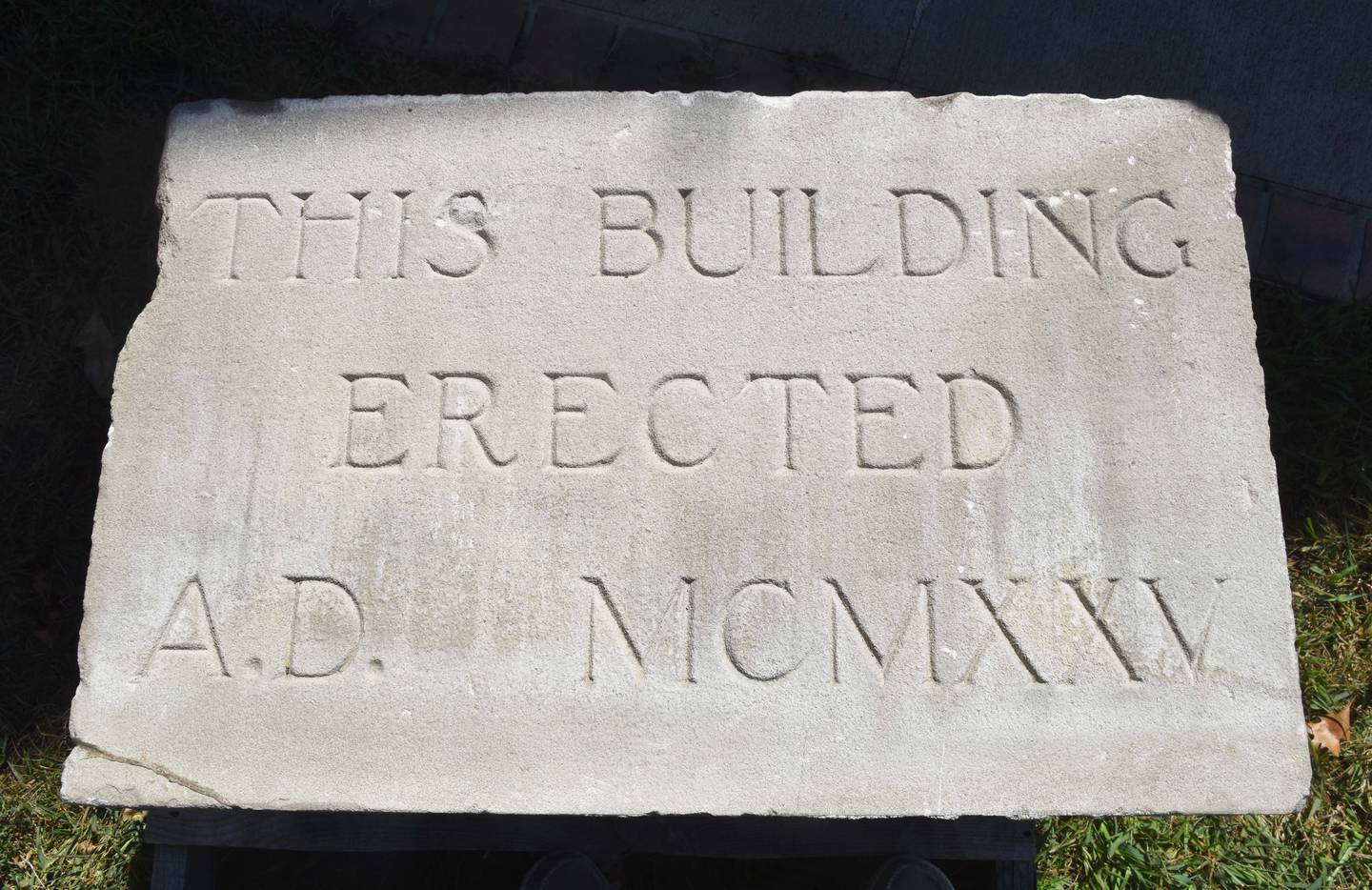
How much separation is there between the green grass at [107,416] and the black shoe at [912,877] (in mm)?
353

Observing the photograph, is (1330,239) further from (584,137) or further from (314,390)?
(314,390)

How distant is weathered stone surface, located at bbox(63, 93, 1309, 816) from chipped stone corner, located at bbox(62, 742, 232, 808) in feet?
0.03

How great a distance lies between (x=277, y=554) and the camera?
1.89 m

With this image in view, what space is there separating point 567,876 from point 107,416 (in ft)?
5.85

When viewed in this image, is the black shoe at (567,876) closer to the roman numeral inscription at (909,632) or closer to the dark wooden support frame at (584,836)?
the dark wooden support frame at (584,836)

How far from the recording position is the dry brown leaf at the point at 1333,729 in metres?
2.60

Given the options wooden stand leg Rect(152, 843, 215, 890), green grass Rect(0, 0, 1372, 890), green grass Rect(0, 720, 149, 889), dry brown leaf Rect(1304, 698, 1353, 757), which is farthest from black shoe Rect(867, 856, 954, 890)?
green grass Rect(0, 720, 149, 889)

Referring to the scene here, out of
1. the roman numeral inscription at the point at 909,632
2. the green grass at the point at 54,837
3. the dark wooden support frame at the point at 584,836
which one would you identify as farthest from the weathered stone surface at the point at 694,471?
the green grass at the point at 54,837

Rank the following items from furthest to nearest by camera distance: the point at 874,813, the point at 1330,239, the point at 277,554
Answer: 1. the point at 1330,239
2. the point at 277,554
3. the point at 874,813

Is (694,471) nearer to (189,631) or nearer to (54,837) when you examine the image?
(189,631)

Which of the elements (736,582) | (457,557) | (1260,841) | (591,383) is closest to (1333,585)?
(1260,841)


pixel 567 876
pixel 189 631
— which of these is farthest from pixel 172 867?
pixel 567 876

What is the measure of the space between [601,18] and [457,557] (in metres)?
1.87

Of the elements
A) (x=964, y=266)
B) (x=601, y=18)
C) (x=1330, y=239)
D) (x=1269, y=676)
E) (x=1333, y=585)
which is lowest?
(x=1269, y=676)
